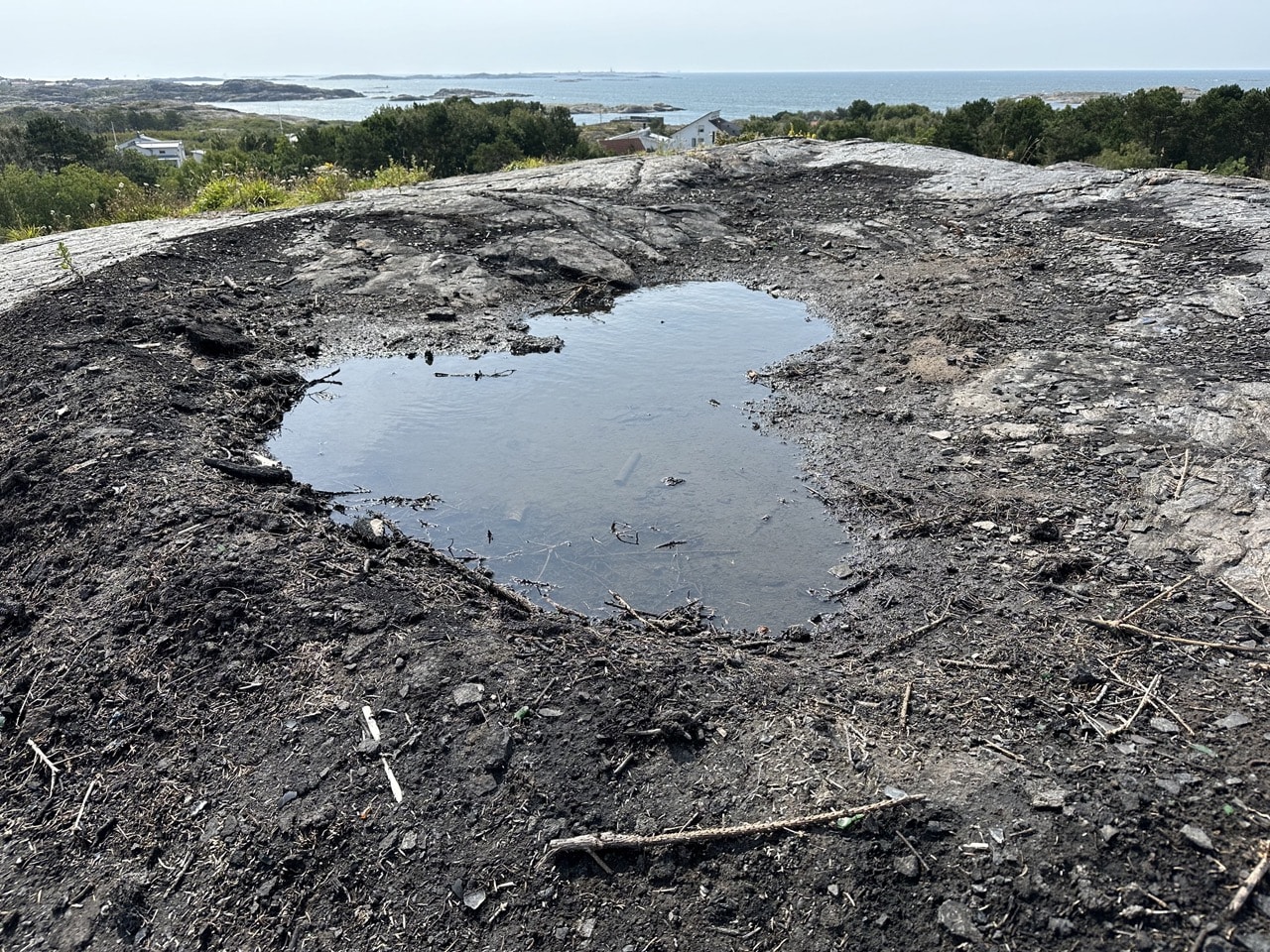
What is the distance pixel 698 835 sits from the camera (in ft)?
8.92

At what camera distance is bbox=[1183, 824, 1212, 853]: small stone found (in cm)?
252

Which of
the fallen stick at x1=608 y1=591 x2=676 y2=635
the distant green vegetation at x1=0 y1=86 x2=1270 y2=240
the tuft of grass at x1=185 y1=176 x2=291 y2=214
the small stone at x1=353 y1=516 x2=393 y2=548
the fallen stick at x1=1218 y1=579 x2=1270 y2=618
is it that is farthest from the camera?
the distant green vegetation at x1=0 y1=86 x2=1270 y2=240

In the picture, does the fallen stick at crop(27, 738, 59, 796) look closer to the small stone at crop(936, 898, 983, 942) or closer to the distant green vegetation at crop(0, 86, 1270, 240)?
the small stone at crop(936, 898, 983, 942)

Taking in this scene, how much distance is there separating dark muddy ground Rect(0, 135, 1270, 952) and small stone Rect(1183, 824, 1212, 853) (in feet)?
0.06

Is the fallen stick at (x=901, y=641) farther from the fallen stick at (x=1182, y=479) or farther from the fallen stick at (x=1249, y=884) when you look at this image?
the fallen stick at (x=1182, y=479)

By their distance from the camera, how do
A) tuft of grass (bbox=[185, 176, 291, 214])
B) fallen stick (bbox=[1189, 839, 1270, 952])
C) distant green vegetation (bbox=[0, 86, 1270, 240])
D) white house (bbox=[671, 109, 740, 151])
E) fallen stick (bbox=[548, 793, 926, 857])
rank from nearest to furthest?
fallen stick (bbox=[1189, 839, 1270, 952])
fallen stick (bbox=[548, 793, 926, 857])
tuft of grass (bbox=[185, 176, 291, 214])
distant green vegetation (bbox=[0, 86, 1270, 240])
white house (bbox=[671, 109, 740, 151])

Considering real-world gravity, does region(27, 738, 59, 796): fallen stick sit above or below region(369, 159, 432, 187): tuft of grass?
below

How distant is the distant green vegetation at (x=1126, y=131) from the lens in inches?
760

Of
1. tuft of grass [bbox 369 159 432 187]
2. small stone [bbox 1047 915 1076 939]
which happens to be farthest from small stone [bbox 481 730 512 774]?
tuft of grass [bbox 369 159 432 187]

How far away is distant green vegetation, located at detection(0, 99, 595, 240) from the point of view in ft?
46.5

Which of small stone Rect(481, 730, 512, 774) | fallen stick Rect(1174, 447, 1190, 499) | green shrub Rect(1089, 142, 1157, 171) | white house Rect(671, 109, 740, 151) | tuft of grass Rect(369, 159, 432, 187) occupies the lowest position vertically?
small stone Rect(481, 730, 512, 774)

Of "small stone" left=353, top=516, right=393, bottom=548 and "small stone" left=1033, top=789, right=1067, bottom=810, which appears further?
"small stone" left=353, top=516, right=393, bottom=548

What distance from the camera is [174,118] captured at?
312 ft

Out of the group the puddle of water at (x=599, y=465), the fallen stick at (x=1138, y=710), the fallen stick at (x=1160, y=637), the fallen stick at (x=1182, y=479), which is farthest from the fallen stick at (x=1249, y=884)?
Result: the fallen stick at (x=1182, y=479)
